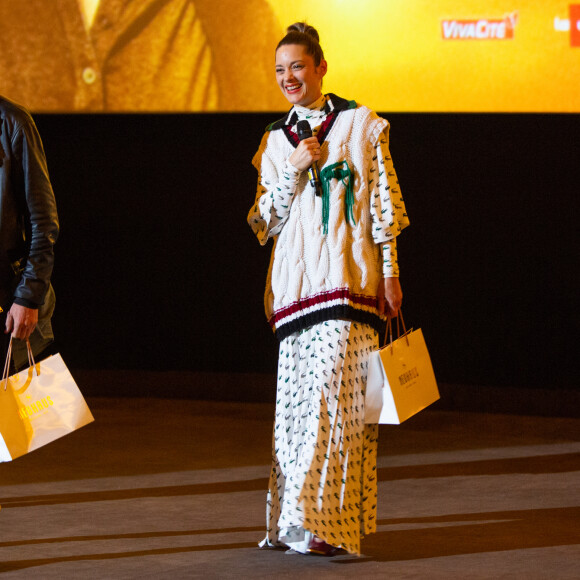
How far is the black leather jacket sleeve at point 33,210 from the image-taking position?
3.46 meters

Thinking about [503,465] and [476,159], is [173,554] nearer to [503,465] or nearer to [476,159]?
[503,465]

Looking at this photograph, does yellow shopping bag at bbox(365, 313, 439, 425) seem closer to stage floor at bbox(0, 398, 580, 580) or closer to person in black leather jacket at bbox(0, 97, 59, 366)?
stage floor at bbox(0, 398, 580, 580)

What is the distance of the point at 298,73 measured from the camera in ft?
11.9

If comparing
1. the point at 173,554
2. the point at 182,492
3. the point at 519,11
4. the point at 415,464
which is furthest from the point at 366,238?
the point at 519,11

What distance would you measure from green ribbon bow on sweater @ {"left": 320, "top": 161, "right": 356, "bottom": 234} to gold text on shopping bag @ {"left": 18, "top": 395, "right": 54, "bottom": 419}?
935 mm

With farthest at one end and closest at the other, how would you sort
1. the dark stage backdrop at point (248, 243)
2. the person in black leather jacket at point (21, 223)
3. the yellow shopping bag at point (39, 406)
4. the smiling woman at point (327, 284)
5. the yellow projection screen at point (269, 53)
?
1. the dark stage backdrop at point (248, 243)
2. the yellow projection screen at point (269, 53)
3. the smiling woman at point (327, 284)
4. the person in black leather jacket at point (21, 223)
5. the yellow shopping bag at point (39, 406)

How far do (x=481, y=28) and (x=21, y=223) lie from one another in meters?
3.28

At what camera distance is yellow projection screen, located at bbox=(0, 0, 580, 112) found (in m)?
6.07

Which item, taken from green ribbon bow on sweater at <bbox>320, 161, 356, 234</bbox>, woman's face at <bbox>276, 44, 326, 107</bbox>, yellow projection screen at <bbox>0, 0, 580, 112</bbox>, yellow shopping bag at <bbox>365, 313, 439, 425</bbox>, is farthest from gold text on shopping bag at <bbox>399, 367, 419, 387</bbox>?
yellow projection screen at <bbox>0, 0, 580, 112</bbox>

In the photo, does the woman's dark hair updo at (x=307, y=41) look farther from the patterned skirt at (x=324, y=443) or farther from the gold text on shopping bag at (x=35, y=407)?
the gold text on shopping bag at (x=35, y=407)

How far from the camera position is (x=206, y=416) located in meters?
6.62

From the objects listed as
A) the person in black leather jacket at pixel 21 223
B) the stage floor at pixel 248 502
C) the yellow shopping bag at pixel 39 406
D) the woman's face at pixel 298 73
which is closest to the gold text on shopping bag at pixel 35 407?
the yellow shopping bag at pixel 39 406

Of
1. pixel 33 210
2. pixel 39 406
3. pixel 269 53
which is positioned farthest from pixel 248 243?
pixel 39 406

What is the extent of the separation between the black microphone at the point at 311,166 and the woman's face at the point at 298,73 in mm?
86
